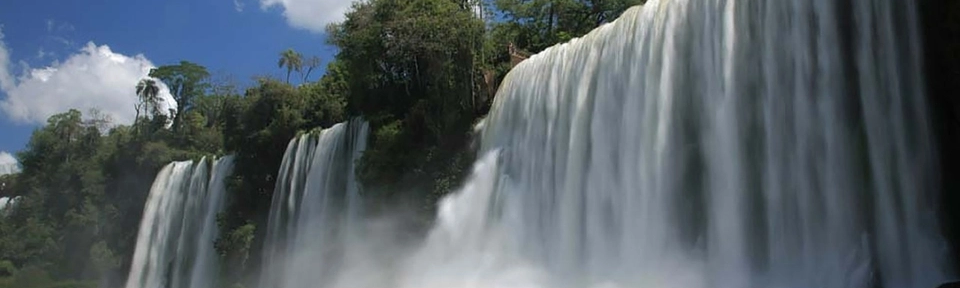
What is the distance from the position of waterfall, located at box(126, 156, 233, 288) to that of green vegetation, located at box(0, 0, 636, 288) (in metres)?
1.98

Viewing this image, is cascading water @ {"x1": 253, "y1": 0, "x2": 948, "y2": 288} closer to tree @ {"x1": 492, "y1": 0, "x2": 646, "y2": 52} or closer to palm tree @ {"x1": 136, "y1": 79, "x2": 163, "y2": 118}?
tree @ {"x1": 492, "y1": 0, "x2": 646, "y2": 52}

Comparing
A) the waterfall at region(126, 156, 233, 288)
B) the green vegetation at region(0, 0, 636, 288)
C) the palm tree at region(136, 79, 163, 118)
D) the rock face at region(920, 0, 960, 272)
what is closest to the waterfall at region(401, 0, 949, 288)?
the rock face at region(920, 0, 960, 272)

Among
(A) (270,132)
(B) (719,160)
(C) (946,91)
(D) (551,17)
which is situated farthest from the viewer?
(D) (551,17)

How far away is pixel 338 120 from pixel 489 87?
401 inches

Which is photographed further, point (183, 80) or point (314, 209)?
point (183, 80)

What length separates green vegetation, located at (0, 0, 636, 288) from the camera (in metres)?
27.4

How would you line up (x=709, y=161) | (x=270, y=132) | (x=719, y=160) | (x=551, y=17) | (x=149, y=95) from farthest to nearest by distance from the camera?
(x=149, y=95), (x=551, y=17), (x=270, y=132), (x=709, y=161), (x=719, y=160)

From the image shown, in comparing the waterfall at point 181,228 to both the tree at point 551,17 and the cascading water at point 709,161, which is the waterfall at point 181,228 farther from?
the cascading water at point 709,161

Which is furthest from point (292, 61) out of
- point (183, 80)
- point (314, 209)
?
point (314, 209)

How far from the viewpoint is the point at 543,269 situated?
20.8m

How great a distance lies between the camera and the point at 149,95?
63.2 m

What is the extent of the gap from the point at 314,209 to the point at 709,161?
16828 mm

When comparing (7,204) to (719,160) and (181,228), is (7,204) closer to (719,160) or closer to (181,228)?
(181,228)

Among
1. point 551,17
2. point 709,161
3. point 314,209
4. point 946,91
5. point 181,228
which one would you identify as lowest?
point 181,228
